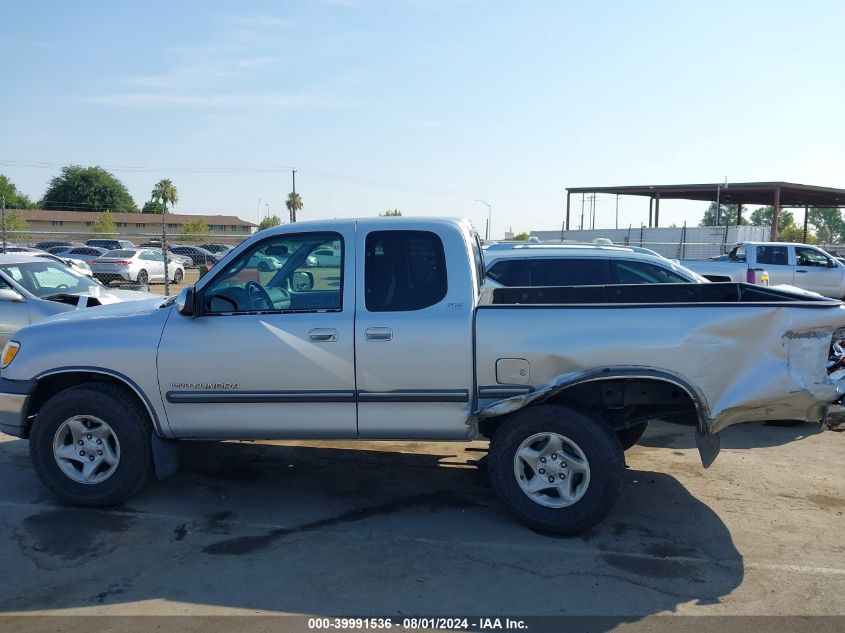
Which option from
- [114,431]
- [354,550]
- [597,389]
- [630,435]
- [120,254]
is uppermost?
[597,389]

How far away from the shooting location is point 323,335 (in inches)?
196

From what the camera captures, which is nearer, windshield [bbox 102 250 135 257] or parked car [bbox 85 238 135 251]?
windshield [bbox 102 250 135 257]

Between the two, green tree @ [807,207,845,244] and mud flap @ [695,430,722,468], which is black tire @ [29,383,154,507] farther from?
green tree @ [807,207,845,244]

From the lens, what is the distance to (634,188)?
137ft

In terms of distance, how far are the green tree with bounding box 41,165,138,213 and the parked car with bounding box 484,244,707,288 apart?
108 meters

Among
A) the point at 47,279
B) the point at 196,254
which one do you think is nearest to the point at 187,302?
the point at 47,279

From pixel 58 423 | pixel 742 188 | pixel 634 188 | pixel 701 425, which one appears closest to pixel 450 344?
pixel 701 425

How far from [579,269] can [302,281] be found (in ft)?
15.5

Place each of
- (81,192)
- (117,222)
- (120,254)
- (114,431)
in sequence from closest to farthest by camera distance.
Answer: (114,431) → (120,254) → (117,222) → (81,192)

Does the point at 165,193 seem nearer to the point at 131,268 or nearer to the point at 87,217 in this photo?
the point at 87,217

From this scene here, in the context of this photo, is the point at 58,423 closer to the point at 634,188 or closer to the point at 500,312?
the point at 500,312

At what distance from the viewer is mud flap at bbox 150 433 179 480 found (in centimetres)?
533

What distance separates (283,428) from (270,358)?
0.50 m

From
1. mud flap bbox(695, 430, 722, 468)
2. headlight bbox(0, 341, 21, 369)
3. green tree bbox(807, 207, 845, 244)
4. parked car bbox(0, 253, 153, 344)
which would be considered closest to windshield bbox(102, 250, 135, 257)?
parked car bbox(0, 253, 153, 344)
